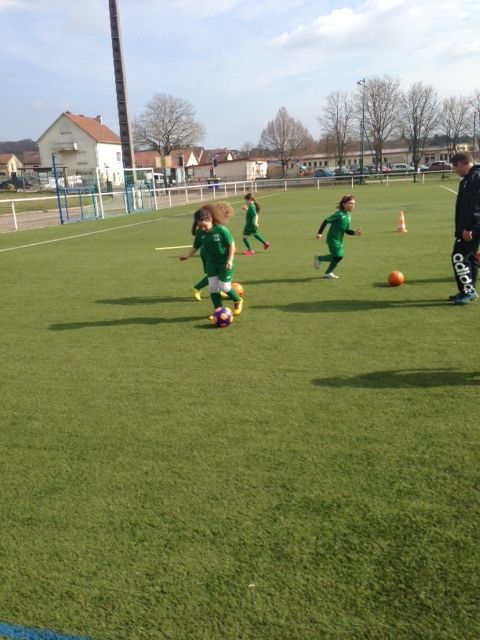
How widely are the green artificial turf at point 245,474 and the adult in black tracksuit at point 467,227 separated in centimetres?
39

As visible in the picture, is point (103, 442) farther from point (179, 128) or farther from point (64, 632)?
point (179, 128)

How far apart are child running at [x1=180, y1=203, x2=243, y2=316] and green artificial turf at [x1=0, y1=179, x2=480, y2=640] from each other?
1.80 feet

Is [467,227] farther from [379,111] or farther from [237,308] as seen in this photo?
[379,111]

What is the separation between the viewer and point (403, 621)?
7.53ft

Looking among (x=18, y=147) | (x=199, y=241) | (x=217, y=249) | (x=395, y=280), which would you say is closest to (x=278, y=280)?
(x=199, y=241)

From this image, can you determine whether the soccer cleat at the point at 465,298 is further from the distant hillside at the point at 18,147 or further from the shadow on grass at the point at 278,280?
the distant hillside at the point at 18,147

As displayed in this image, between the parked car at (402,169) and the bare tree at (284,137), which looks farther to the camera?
the bare tree at (284,137)

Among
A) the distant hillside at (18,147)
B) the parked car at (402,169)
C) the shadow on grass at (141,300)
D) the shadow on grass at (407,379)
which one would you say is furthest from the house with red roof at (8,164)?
the shadow on grass at (407,379)

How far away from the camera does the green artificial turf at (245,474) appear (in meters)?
2.42

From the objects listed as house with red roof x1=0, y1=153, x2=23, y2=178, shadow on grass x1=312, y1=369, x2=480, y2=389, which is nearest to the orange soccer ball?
shadow on grass x1=312, y1=369, x2=480, y2=389

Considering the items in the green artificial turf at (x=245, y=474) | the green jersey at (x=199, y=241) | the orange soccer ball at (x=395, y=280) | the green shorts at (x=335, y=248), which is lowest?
the green artificial turf at (x=245, y=474)

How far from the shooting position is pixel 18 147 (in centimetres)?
14950

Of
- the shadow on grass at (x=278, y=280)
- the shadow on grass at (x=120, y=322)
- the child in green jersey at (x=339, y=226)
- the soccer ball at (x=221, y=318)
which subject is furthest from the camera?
the shadow on grass at (x=278, y=280)

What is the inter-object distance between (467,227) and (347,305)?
6.32ft
